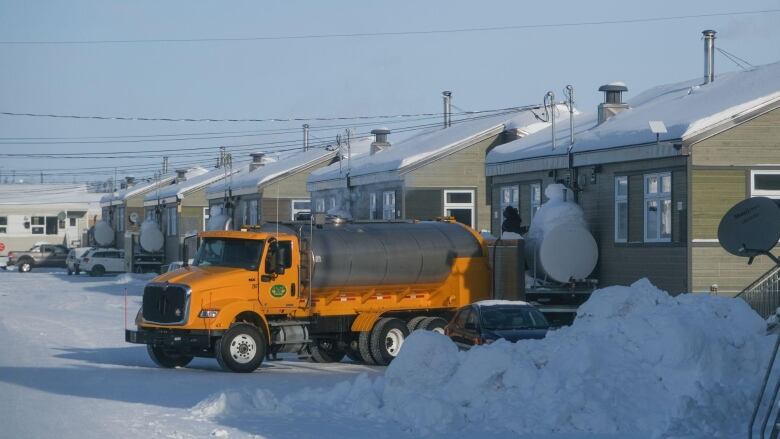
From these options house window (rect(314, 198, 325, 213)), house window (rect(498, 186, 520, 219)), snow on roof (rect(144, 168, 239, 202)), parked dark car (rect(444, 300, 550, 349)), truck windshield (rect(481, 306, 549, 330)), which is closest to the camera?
parked dark car (rect(444, 300, 550, 349))

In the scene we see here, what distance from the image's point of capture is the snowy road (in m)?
14.8

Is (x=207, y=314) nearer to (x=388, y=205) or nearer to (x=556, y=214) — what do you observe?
(x=556, y=214)

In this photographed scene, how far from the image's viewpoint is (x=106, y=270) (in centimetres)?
7719

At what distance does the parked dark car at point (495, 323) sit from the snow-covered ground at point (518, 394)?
390 cm

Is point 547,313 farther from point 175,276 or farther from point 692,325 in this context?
point 692,325

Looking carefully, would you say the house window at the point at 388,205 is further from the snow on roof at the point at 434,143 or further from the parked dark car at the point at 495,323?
the parked dark car at the point at 495,323

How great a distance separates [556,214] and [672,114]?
12.5 ft

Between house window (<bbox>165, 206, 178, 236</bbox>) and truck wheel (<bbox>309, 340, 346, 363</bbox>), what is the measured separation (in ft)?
171

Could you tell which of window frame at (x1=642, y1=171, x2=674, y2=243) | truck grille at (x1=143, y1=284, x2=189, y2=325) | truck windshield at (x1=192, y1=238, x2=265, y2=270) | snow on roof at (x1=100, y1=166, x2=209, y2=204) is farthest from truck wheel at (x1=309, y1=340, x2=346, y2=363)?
snow on roof at (x1=100, y1=166, x2=209, y2=204)

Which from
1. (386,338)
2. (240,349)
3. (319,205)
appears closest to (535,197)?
(386,338)

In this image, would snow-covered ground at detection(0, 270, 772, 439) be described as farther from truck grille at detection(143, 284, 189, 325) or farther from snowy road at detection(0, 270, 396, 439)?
truck grille at detection(143, 284, 189, 325)

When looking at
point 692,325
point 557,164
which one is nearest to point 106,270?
point 557,164

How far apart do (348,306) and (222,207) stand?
1756 inches

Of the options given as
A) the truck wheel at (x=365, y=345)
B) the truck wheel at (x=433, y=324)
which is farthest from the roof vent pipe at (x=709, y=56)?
the truck wheel at (x=365, y=345)
